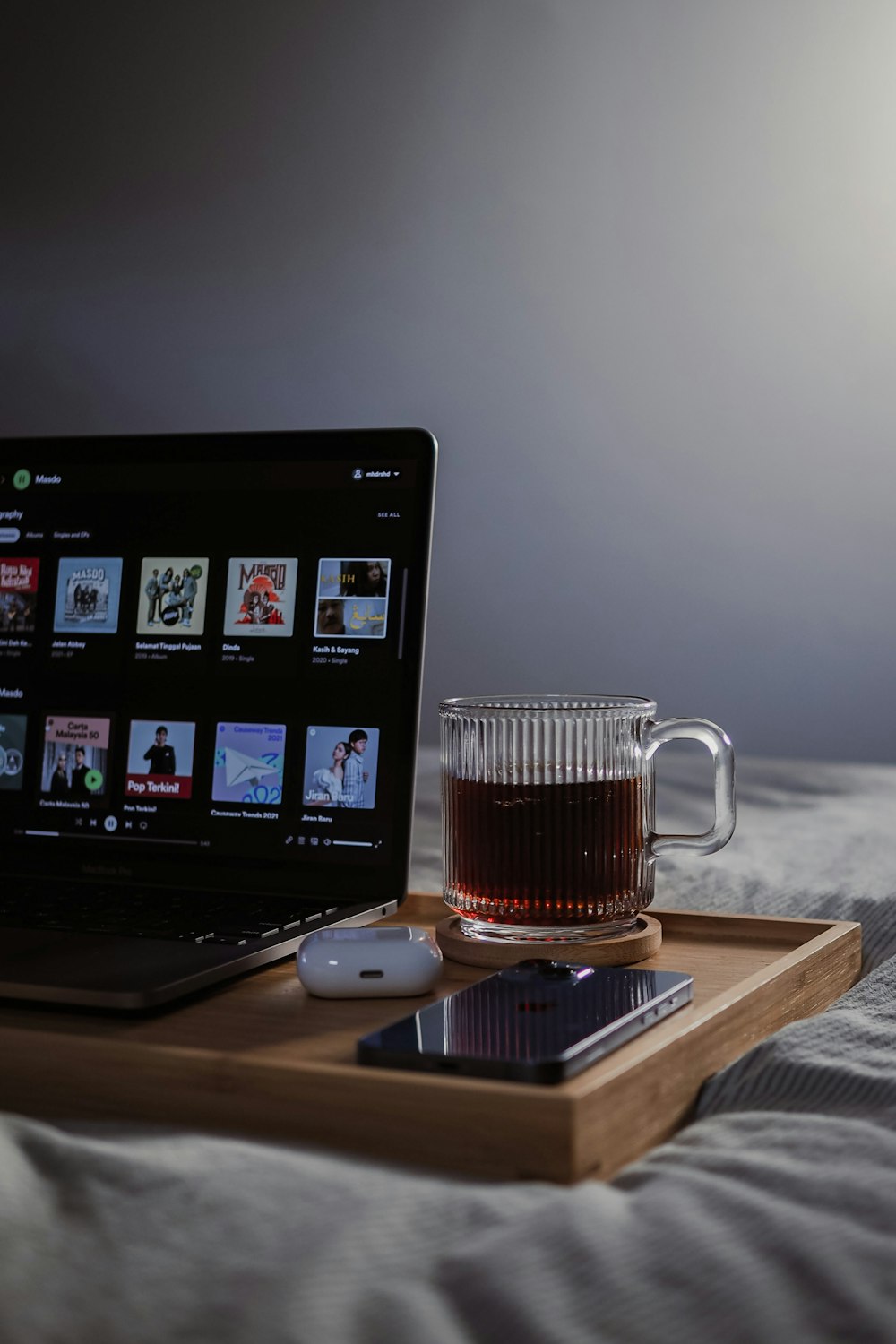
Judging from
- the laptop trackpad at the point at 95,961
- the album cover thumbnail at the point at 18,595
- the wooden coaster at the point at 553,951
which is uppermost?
the album cover thumbnail at the point at 18,595

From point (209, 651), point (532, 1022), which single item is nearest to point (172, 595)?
point (209, 651)

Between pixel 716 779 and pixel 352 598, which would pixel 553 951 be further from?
pixel 352 598

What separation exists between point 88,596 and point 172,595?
0.07m

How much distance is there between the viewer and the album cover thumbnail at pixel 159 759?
2.82ft

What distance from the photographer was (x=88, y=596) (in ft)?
2.96

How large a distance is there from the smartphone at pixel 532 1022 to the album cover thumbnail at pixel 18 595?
0.48 metres

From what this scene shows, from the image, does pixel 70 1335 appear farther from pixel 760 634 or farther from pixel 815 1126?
pixel 760 634

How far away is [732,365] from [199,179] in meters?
1.10

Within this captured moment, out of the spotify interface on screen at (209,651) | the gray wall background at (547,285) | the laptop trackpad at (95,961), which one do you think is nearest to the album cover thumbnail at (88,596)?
the spotify interface on screen at (209,651)

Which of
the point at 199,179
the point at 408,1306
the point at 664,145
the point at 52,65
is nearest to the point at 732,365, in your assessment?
the point at 664,145

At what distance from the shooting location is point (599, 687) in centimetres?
245

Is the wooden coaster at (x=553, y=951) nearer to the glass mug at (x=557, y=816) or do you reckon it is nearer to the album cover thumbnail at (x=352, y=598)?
the glass mug at (x=557, y=816)

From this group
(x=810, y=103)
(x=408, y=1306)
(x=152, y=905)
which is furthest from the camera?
(x=810, y=103)

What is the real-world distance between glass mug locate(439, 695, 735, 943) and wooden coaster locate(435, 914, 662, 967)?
0.01 metres
